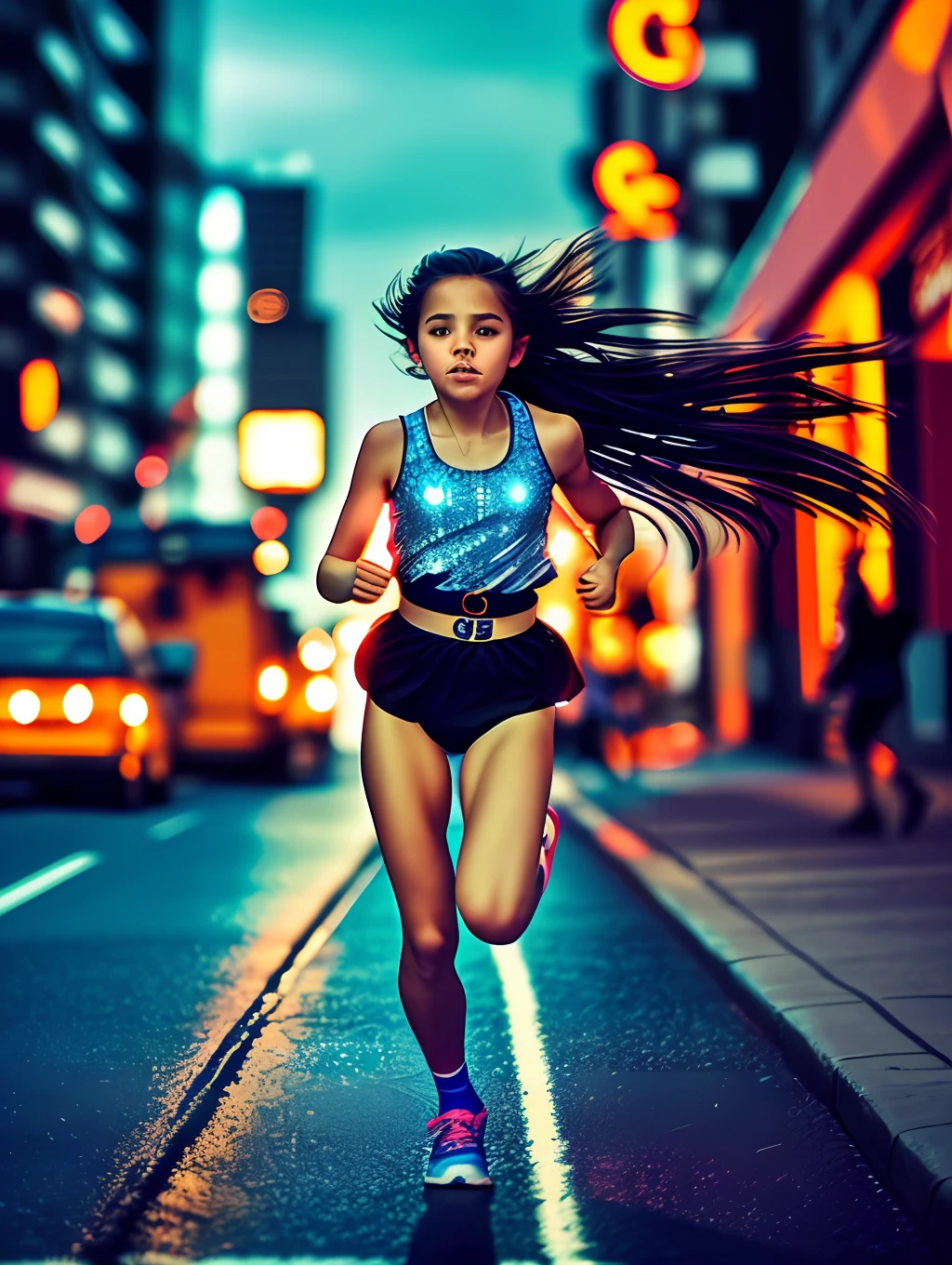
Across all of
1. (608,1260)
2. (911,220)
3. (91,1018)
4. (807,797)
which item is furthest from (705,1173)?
(911,220)

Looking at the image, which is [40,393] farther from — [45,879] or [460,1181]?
[460,1181]

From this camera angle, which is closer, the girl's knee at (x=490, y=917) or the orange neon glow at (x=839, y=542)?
the girl's knee at (x=490, y=917)

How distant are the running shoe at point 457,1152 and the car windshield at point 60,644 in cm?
1044

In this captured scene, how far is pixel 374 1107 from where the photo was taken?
466cm

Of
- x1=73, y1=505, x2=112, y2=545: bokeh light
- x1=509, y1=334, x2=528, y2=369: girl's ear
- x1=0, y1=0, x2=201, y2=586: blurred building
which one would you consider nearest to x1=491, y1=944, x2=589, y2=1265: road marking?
x1=509, y1=334, x2=528, y2=369: girl's ear

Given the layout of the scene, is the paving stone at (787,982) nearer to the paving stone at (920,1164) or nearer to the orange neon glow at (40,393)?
the paving stone at (920,1164)

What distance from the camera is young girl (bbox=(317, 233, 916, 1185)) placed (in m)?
3.85

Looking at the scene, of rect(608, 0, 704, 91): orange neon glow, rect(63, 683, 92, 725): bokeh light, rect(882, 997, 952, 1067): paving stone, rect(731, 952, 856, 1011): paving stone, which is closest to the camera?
rect(882, 997, 952, 1067): paving stone

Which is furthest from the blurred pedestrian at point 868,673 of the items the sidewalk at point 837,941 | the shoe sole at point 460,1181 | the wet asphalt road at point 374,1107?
the shoe sole at point 460,1181

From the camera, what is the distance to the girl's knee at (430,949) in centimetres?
385

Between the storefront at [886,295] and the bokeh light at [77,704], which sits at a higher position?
the storefront at [886,295]

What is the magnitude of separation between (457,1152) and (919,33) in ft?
34.8

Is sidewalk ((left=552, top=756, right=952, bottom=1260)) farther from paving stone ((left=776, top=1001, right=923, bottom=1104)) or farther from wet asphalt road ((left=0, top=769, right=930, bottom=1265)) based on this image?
wet asphalt road ((left=0, top=769, right=930, bottom=1265))

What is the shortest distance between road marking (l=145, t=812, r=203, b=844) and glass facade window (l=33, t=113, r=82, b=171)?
49703 mm
